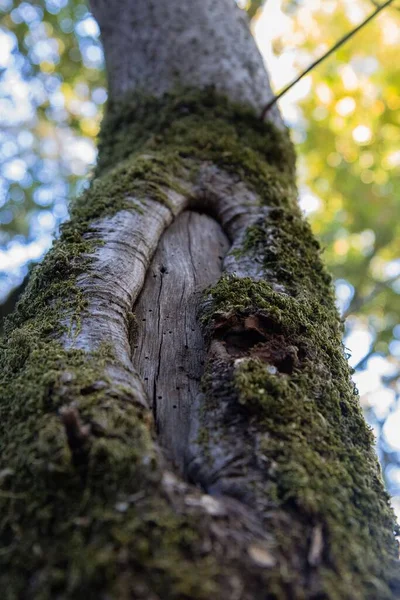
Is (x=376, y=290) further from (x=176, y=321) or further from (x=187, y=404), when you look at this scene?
(x=187, y=404)

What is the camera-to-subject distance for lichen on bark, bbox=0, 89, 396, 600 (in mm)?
1140

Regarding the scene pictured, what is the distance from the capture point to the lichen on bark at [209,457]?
114cm

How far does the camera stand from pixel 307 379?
5.80 ft

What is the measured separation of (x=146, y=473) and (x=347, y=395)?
0.91 m

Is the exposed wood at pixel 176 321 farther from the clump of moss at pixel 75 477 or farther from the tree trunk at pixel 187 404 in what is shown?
the clump of moss at pixel 75 477

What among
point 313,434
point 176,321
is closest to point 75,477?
point 313,434

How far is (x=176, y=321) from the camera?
2186 mm

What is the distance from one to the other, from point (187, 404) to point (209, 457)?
0.34m

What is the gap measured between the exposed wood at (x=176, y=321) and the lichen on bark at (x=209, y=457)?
0.42ft

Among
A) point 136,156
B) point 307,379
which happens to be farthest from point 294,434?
point 136,156

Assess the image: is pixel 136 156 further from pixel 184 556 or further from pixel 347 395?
pixel 184 556

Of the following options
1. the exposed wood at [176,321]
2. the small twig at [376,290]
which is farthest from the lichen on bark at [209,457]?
the small twig at [376,290]

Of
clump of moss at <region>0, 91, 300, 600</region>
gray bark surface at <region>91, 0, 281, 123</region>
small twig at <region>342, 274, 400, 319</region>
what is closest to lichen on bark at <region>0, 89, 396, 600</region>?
clump of moss at <region>0, 91, 300, 600</region>

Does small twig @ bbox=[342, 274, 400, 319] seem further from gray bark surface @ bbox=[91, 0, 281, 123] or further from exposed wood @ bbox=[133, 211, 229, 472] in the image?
exposed wood @ bbox=[133, 211, 229, 472]
